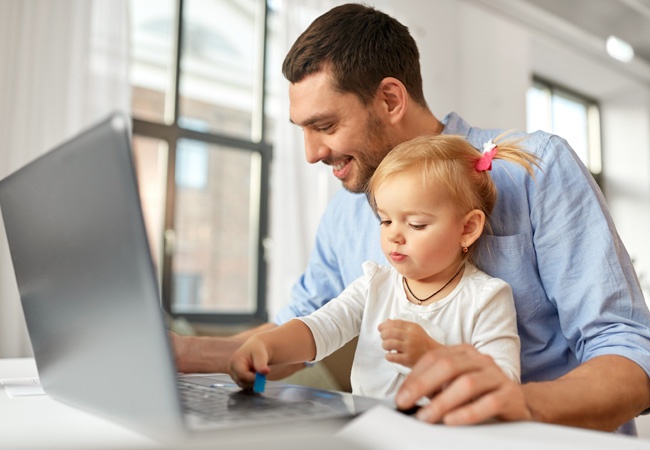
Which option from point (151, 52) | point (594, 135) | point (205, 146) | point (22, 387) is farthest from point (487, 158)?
point (594, 135)

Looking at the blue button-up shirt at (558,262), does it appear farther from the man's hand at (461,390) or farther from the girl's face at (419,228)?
the man's hand at (461,390)

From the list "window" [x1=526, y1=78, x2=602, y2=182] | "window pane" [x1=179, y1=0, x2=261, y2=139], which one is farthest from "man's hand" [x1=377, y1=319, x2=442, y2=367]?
"window" [x1=526, y1=78, x2=602, y2=182]

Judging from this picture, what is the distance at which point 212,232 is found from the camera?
6.06 metres

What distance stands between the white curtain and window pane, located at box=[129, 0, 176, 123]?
3.18 feet

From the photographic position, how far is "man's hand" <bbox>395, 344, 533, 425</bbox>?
627mm

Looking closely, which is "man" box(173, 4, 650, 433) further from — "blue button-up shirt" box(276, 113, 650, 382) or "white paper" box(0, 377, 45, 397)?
"white paper" box(0, 377, 45, 397)

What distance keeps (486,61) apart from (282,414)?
5946mm

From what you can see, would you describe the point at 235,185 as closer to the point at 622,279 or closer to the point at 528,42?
the point at 528,42

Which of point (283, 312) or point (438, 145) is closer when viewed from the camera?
point (438, 145)

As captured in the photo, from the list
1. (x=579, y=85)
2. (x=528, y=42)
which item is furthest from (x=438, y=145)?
(x=579, y=85)

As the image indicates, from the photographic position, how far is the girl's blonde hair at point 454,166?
3.69ft

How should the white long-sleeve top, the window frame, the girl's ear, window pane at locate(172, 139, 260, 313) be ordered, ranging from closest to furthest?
the white long-sleeve top
the girl's ear
window pane at locate(172, 139, 260, 313)
the window frame

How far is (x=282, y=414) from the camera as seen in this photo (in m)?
0.70

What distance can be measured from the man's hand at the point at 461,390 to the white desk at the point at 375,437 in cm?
2
